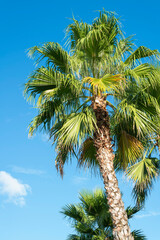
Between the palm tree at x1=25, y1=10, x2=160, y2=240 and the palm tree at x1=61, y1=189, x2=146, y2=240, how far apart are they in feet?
3.71

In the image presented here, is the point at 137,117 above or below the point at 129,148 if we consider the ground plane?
above

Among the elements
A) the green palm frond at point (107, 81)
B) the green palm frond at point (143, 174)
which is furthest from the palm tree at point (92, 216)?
the green palm frond at point (107, 81)

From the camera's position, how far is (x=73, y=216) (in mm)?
9477

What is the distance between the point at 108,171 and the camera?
25.6 feet

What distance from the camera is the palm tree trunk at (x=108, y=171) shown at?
7293 millimetres

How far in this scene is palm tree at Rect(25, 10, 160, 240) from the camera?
7.93 m

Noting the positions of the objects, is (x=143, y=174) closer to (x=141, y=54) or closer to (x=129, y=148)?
(x=129, y=148)

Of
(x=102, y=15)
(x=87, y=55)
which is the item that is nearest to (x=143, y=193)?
(x=87, y=55)

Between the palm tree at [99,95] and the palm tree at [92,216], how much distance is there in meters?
1.13

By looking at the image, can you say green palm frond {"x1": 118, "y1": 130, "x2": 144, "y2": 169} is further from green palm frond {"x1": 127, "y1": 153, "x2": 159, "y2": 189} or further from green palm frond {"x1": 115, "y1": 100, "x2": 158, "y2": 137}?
green palm frond {"x1": 115, "y1": 100, "x2": 158, "y2": 137}

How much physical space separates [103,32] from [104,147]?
3.17 m

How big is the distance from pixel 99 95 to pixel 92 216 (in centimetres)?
351

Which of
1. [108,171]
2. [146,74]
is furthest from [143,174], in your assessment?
[146,74]

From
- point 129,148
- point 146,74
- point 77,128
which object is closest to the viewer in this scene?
point 77,128
